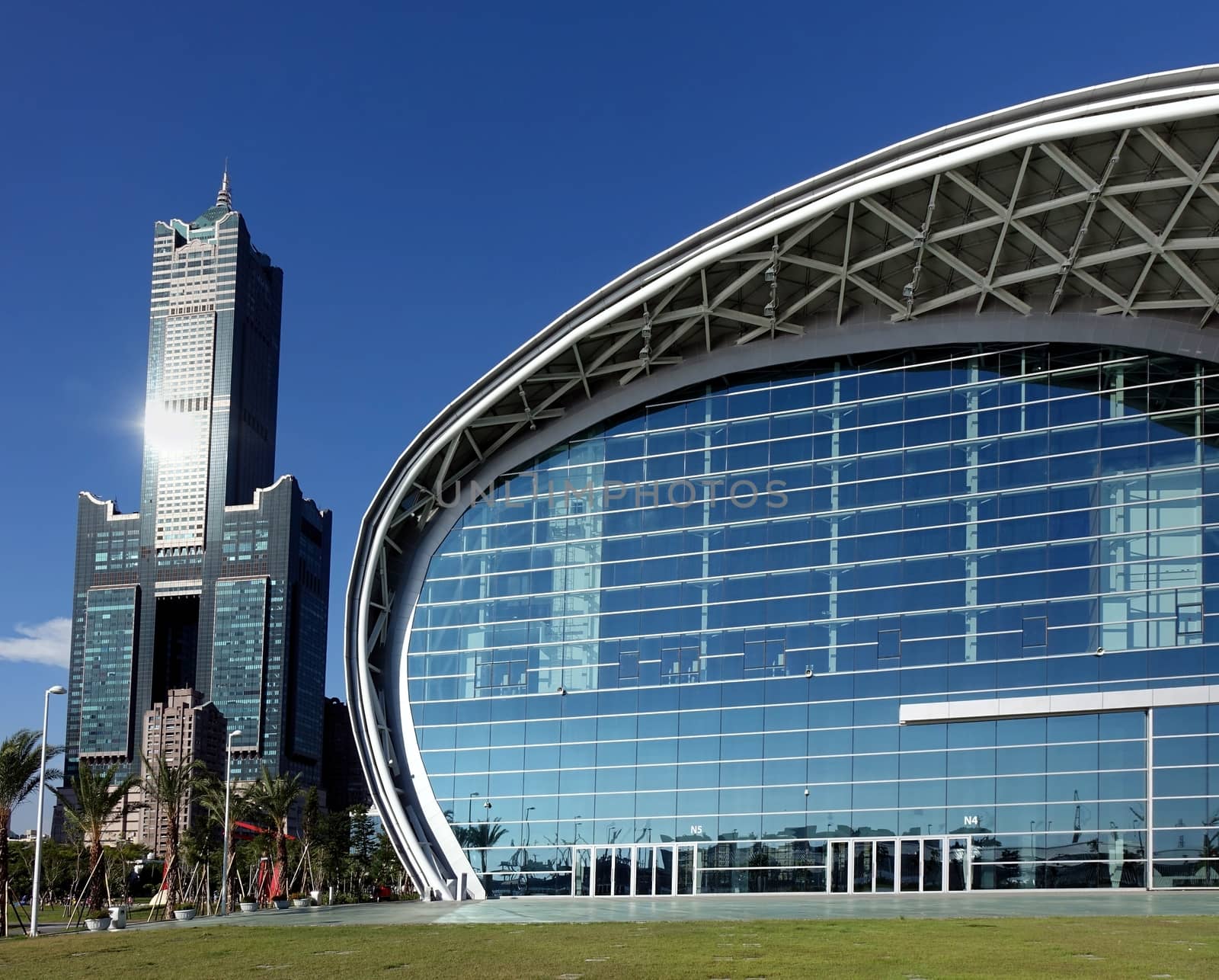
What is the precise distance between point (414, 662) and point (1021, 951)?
111ft

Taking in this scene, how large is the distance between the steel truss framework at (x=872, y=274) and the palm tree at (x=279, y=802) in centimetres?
1163

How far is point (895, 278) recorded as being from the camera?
44562 mm

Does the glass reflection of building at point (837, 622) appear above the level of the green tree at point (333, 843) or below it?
above

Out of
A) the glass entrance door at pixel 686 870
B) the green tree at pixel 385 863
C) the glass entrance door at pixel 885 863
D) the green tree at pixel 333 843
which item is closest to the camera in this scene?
the glass entrance door at pixel 885 863

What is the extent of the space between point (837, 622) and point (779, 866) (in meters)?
8.10

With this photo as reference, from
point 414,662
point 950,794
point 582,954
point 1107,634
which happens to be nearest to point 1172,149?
point 1107,634

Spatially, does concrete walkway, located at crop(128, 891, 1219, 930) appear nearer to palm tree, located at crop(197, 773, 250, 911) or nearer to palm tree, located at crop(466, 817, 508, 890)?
palm tree, located at crop(466, 817, 508, 890)

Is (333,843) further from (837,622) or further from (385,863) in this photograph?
(837,622)

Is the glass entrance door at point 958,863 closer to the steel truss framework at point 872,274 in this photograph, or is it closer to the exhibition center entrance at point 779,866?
the exhibition center entrance at point 779,866

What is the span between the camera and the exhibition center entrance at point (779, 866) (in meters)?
41.2

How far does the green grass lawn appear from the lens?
17531 mm

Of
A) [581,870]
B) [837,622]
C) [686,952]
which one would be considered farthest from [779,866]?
[686,952]

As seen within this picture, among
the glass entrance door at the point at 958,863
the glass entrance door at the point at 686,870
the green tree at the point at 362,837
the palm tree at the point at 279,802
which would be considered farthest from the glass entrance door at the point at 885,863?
the green tree at the point at 362,837

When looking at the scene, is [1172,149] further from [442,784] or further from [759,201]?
[442,784]
